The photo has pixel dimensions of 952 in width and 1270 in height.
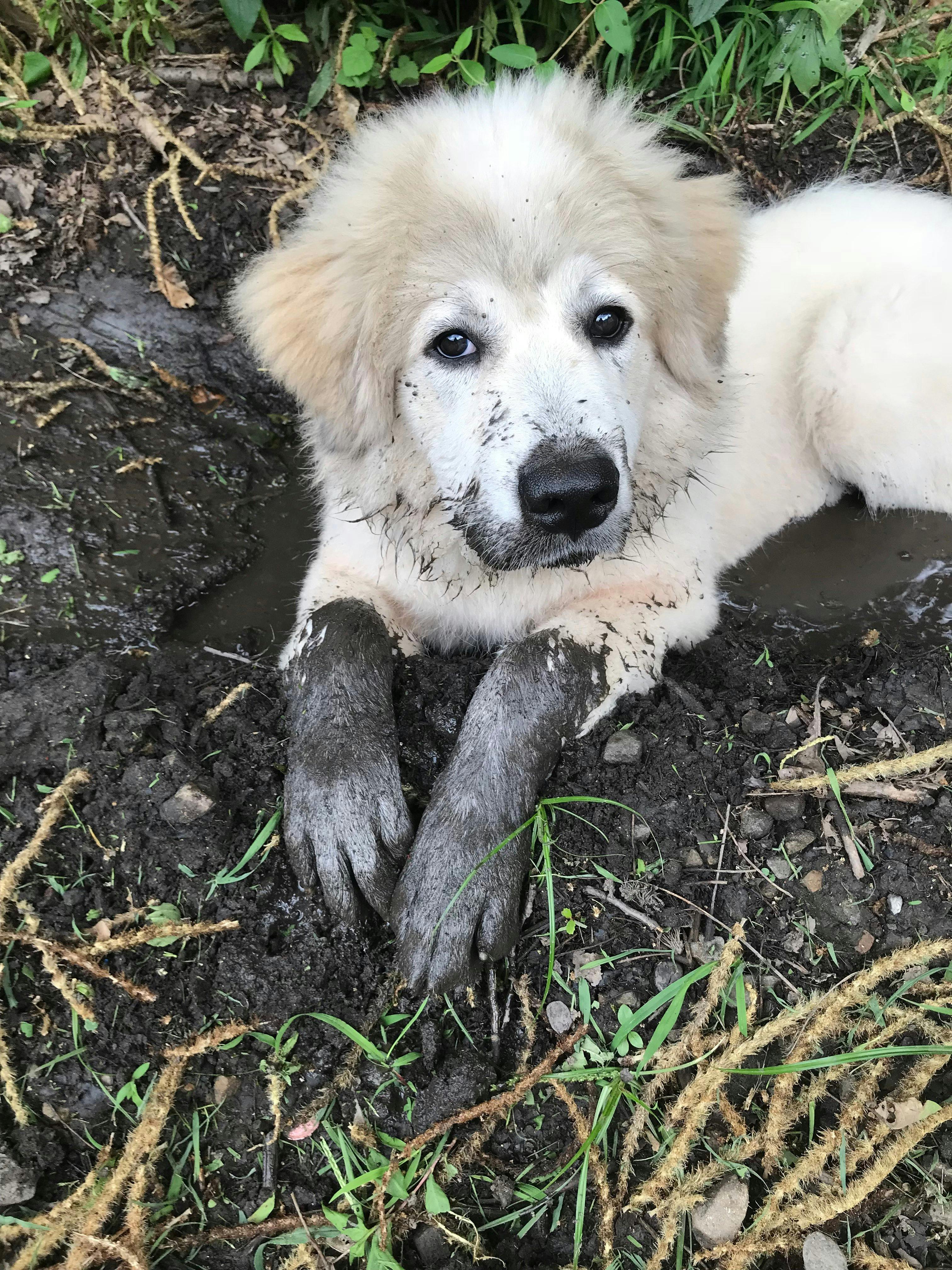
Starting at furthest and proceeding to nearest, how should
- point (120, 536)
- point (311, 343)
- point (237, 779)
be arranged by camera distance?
point (120, 536), point (237, 779), point (311, 343)

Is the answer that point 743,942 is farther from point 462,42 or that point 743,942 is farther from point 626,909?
point 462,42

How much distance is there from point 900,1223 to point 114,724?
7.79 ft

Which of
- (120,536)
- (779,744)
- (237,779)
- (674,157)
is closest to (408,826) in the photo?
(237,779)

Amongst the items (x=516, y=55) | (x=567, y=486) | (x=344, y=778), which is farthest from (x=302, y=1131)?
(x=516, y=55)

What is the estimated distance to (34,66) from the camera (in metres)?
3.62

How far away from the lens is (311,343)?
2.16 metres

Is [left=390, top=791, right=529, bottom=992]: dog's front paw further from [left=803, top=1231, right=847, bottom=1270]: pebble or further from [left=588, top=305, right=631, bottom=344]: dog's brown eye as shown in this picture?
[left=588, top=305, right=631, bottom=344]: dog's brown eye

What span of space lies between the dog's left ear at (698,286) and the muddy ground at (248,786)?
0.96 metres

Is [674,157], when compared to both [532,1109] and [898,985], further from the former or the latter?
[532,1109]

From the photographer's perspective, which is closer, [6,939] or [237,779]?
[6,939]

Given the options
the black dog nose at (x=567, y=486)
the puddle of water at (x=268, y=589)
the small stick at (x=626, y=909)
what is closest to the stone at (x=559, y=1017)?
the small stick at (x=626, y=909)

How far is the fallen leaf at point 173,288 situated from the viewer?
346 cm

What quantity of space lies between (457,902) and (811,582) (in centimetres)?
198

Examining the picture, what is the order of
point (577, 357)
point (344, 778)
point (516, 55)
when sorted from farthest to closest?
point (516, 55)
point (344, 778)
point (577, 357)
